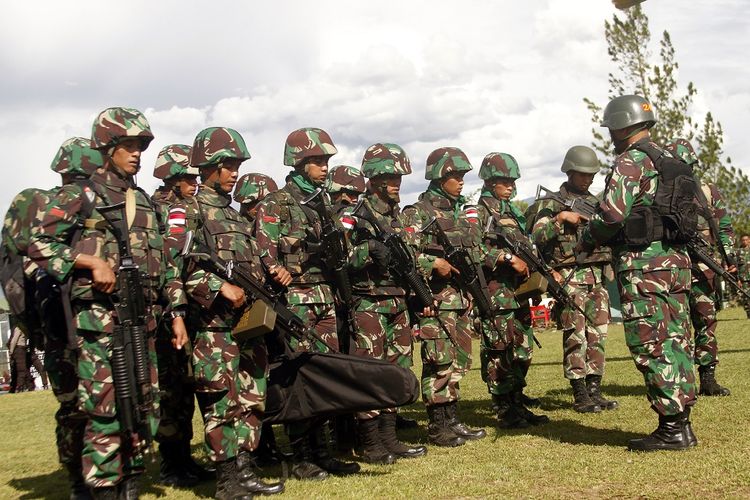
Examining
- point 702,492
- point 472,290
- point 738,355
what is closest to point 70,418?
point 472,290

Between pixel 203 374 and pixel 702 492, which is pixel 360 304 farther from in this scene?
A: pixel 702 492

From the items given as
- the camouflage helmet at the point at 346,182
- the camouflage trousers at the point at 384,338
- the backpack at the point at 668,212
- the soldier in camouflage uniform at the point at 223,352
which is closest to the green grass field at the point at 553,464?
the soldier in camouflage uniform at the point at 223,352

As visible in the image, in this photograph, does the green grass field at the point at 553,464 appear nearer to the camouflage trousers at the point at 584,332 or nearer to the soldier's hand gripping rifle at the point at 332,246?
the camouflage trousers at the point at 584,332

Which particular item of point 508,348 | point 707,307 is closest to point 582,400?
point 508,348

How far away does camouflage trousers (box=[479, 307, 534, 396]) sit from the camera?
8016mm

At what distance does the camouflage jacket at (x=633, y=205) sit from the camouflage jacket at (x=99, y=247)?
352 centimetres

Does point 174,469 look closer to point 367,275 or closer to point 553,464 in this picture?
point 367,275

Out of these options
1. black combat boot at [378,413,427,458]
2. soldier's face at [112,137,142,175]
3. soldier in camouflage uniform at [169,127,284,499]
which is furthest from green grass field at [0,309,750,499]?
soldier's face at [112,137,142,175]

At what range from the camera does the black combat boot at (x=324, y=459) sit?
6277mm

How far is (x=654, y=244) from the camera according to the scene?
20.8 ft

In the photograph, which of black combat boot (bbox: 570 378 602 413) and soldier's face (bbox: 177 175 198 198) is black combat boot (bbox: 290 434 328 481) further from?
black combat boot (bbox: 570 378 602 413)

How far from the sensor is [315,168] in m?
6.90

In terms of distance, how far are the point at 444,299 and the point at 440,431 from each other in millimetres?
1274

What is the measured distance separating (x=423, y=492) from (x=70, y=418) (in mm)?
2641
